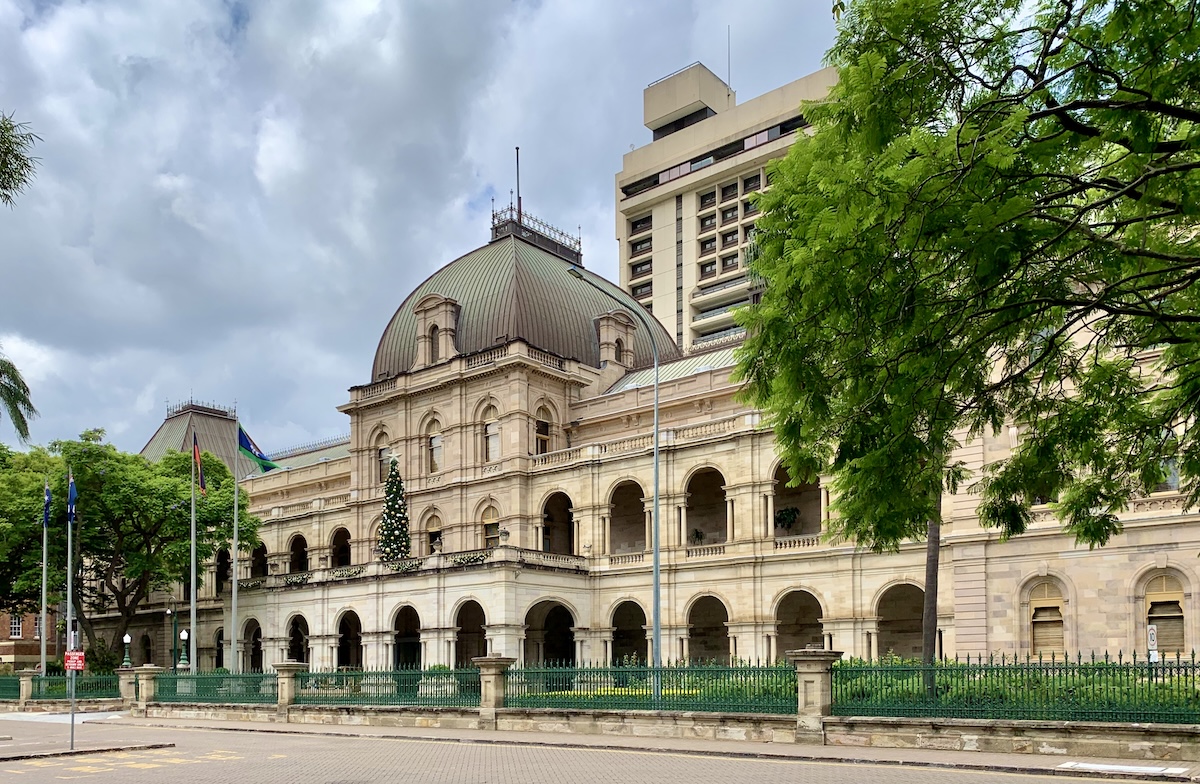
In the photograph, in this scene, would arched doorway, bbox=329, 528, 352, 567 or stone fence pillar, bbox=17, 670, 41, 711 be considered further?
arched doorway, bbox=329, 528, 352, 567

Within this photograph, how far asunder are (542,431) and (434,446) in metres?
5.76

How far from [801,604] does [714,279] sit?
54.2 meters

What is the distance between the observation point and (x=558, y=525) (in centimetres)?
5319

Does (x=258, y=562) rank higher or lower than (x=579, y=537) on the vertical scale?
lower

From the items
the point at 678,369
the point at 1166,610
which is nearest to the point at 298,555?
the point at 678,369

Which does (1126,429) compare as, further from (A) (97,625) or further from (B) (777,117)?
(B) (777,117)

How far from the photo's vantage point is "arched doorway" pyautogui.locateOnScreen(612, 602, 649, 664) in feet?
167

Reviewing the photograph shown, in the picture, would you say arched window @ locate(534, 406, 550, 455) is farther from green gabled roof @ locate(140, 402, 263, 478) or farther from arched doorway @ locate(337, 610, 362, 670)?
green gabled roof @ locate(140, 402, 263, 478)

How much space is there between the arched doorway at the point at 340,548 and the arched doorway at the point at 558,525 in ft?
44.9

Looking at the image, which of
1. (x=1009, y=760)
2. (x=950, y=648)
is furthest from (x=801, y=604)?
(x=1009, y=760)

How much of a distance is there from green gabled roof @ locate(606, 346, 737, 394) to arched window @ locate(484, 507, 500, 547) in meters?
8.32

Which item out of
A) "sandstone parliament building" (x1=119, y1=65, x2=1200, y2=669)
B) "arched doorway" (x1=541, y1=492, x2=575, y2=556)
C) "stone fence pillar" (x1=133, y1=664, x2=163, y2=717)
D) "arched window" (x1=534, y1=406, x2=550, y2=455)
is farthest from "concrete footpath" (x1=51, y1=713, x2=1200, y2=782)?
"arched window" (x1=534, y1=406, x2=550, y2=455)

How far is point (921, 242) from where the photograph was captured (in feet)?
36.1

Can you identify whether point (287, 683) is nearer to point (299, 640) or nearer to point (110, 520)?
point (110, 520)
